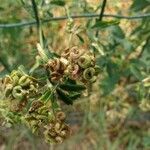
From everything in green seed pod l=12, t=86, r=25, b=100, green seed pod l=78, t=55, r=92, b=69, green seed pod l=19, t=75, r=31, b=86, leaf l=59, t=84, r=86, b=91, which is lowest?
leaf l=59, t=84, r=86, b=91

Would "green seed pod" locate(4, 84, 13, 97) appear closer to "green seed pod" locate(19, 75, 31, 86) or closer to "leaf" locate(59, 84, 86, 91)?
"green seed pod" locate(19, 75, 31, 86)

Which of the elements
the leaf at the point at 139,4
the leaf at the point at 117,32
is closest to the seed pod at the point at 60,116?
the leaf at the point at 139,4

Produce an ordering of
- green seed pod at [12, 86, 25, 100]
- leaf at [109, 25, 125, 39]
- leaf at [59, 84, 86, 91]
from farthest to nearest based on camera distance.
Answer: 1. leaf at [109, 25, 125, 39]
2. leaf at [59, 84, 86, 91]
3. green seed pod at [12, 86, 25, 100]

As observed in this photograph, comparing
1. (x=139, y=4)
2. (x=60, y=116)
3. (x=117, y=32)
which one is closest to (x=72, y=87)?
(x=60, y=116)

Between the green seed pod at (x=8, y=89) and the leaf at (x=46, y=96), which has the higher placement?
the green seed pod at (x=8, y=89)

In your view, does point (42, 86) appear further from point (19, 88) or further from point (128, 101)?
point (128, 101)

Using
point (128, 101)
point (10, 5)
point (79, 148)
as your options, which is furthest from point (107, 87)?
point (79, 148)

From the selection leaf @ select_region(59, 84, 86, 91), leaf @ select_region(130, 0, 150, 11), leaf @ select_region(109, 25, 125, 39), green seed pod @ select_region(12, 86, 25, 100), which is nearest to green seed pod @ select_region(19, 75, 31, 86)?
green seed pod @ select_region(12, 86, 25, 100)

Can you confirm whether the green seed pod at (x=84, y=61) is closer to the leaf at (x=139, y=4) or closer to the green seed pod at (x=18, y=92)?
the green seed pod at (x=18, y=92)
